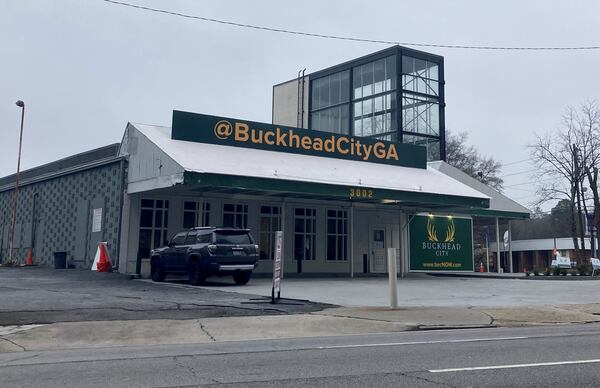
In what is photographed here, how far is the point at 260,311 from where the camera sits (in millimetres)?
14656

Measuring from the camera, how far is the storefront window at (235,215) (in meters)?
27.6

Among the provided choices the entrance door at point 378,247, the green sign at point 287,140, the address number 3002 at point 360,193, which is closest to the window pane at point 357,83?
the green sign at point 287,140

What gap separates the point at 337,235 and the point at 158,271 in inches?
438

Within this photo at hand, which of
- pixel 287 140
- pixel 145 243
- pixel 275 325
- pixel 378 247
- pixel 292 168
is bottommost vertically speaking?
pixel 275 325

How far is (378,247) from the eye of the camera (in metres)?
32.8

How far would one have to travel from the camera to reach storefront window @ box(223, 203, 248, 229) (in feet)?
90.5

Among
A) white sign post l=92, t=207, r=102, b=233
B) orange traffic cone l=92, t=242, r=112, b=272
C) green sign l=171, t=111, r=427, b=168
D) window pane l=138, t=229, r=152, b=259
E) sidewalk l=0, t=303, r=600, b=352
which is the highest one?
green sign l=171, t=111, r=427, b=168

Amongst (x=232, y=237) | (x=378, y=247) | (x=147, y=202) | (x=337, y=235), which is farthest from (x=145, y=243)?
(x=378, y=247)

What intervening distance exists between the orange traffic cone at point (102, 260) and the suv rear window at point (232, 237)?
7.00 metres

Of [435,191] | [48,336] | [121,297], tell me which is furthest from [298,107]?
[48,336]

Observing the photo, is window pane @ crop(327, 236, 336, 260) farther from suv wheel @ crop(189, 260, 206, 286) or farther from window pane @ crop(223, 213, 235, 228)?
suv wheel @ crop(189, 260, 206, 286)

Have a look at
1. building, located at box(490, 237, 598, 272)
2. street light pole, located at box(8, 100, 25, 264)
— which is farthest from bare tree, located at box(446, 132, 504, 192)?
street light pole, located at box(8, 100, 25, 264)

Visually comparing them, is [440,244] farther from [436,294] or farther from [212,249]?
[212,249]

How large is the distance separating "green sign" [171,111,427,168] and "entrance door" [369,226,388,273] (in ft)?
12.0
